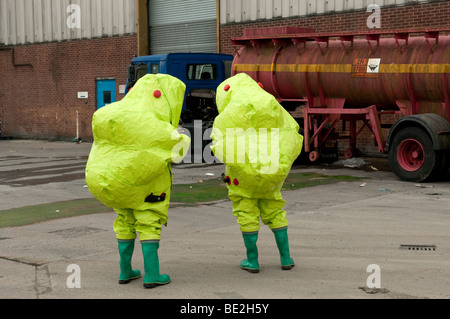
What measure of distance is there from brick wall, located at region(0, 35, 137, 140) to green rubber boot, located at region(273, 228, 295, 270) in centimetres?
1912

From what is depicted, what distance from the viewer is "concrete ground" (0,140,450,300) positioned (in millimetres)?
5949

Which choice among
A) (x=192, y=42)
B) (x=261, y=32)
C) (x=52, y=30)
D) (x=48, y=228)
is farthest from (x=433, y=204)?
(x=52, y=30)

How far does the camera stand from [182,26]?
23.7 meters

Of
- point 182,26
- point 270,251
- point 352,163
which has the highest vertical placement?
point 182,26

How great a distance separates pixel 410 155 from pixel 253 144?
26.8 ft

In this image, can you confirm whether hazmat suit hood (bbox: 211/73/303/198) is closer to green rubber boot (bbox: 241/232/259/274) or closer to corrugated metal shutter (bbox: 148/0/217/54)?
green rubber boot (bbox: 241/232/259/274)

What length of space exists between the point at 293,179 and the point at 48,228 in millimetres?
6224

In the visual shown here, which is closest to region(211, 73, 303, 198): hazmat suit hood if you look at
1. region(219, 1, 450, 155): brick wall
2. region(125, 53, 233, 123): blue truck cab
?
region(219, 1, 450, 155): brick wall

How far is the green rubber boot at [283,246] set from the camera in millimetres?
6543

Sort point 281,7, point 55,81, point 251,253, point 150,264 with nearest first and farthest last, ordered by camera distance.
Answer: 1. point 150,264
2. point 251,253
3. point 281,7
4. point 55,81

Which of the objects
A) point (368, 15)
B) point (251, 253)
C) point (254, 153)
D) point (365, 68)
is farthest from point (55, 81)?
point (254, 153)

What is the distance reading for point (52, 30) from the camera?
27562 mm

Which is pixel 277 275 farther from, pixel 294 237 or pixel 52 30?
pixel 52 30

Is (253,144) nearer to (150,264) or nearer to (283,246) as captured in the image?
(283,246)
